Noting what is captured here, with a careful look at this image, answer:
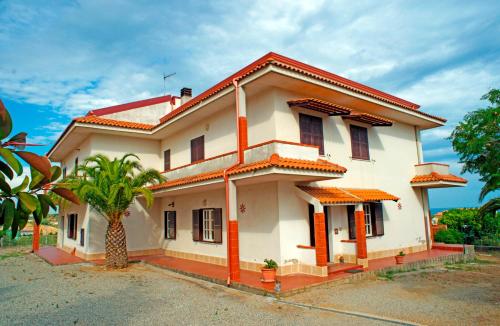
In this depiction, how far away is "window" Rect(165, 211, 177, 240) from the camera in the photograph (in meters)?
18.0

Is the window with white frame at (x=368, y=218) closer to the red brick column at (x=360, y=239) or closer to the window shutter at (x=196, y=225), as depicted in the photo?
the red brick column at (x=360, y=239)

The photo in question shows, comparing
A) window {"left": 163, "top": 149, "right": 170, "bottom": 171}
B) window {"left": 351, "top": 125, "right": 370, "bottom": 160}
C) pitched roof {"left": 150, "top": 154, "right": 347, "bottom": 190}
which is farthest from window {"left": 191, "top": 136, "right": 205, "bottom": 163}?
window {"left": 351, "top": 125, "right": 370, "bottom": 160}

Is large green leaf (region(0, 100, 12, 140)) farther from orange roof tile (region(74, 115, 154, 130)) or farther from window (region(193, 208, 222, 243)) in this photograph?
orange roof tile (region(74, 115, 154, 130))

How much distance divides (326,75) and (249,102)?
348 cm

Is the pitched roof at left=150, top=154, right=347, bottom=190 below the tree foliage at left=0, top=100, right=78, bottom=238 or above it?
above

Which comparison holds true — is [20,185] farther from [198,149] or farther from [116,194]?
[198,149]

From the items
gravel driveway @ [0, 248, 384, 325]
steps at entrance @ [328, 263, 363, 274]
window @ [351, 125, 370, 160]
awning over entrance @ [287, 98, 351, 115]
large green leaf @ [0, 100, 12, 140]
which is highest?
awning over entrance @ [287, 98, 351, 115]

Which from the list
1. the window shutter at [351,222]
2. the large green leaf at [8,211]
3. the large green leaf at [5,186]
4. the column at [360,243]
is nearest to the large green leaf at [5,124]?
the large green leaf at [5,186]

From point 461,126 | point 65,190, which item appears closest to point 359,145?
point 461,126

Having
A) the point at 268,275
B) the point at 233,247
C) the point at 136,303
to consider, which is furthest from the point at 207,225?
the point at 136,303

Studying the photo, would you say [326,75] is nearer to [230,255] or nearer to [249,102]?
[249,102]

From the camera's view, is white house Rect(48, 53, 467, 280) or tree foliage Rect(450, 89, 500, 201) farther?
tree foliage Rect(450, 89, 500, 201)

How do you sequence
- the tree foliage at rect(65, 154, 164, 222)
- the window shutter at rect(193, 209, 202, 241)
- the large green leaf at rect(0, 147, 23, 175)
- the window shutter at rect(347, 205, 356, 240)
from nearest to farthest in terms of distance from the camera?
the large green leaf at rect(0, 147, 23, 175) → the tree foliage at rect(65, 154, 164, 222) → the window shutter at rect(347, 205, 356, 240) → the window shutter at rect(193, 209, 202, 241)

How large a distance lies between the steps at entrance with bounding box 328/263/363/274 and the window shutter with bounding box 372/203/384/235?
3.27 metres
